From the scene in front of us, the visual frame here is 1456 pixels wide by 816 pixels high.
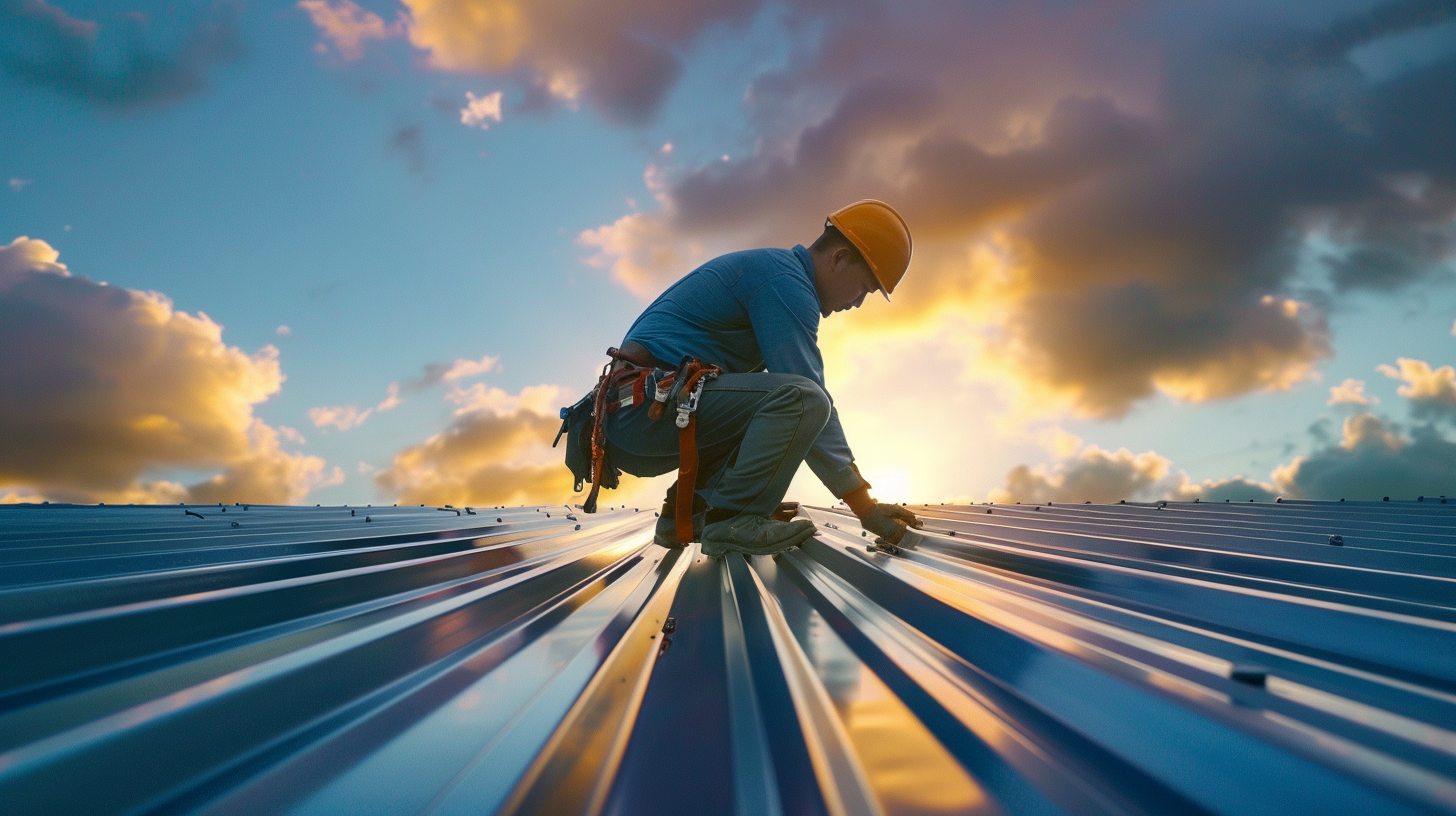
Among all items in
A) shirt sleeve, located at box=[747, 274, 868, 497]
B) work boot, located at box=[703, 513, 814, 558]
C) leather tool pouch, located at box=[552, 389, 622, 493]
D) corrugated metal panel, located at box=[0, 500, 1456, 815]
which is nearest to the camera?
corrugated metal panel, located at box=[0, 500, 1456, 815]

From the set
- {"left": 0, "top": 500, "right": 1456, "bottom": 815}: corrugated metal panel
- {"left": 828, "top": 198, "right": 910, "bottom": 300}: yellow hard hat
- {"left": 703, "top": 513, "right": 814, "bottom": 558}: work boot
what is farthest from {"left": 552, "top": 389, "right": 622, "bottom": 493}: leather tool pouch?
{"left": 828, "top": 198, "right": 910, "bottom": 300}: yellow hard hat

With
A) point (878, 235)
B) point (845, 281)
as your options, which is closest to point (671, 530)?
point (845, 281)

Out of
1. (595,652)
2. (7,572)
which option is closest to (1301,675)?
(595,652)

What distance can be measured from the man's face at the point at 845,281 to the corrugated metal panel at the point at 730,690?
155 cm

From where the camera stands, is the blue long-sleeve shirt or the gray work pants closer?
the gray work pants

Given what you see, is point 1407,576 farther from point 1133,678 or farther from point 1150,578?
point 1133,678

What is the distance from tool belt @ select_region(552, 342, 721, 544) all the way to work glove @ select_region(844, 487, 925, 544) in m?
0.69

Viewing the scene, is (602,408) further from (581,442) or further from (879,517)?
(879,517)

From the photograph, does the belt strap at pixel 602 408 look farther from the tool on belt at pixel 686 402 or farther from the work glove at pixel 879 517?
the work glove at pixel 879 517

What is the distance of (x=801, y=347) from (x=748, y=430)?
1.32ft

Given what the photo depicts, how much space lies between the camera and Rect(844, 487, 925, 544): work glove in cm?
240

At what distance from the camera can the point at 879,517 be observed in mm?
2461

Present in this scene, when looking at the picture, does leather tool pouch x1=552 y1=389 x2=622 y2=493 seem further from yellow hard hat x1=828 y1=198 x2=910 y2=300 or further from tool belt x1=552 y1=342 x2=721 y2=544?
yellow hard hat x1=828 y1=198 x2=910 y2=300

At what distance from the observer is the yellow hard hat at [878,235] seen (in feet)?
9.27
